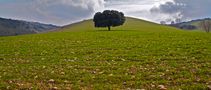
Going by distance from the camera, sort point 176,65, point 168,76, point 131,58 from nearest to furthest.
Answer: point 168,76, point 176,65, point 131,58

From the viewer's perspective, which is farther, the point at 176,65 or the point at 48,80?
the point at 176,65

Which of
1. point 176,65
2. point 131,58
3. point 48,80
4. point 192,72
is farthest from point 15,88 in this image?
point 131,58

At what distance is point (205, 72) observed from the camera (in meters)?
19.6

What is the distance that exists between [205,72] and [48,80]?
781cm

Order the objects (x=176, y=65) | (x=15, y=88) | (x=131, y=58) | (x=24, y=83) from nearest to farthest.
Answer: (x=15, y=88), (x=24, y=83), (x=176, y=65), (x=131, y=58)

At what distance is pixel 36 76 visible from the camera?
1962 cm

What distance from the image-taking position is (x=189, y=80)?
57.1 feet

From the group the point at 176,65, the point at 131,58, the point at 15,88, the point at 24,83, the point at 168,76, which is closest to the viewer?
the point at 15,88

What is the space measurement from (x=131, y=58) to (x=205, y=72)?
9175mm

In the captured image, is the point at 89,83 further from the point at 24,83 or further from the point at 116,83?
the point at 24,83

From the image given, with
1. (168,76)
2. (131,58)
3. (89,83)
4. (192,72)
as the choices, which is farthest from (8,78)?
(131,58)

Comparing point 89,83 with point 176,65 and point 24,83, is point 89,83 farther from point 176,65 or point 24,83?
point 176,65

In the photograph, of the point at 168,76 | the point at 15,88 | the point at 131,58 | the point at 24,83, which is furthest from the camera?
A: the point at 131,58

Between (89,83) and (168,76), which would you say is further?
(168,76)
